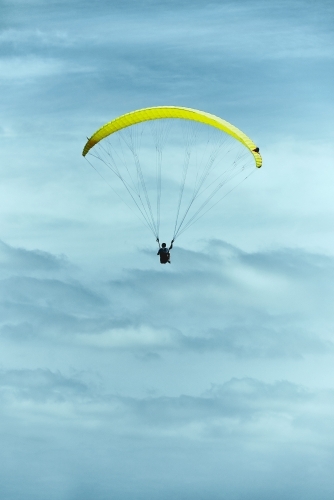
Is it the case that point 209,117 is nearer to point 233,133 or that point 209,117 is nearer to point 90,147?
point 233,133

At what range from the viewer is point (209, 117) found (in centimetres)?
11200

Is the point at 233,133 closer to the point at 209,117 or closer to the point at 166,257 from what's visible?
the point at 209,117

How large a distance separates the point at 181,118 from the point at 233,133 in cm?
454

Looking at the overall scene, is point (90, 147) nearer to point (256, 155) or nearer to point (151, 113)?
point (151, 113)

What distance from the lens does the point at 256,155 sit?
111562 mm

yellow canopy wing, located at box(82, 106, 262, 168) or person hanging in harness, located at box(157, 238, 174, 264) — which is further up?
yellow canopy wing, located at box(82, 106, 262, 168)

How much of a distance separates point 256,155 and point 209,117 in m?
4.82

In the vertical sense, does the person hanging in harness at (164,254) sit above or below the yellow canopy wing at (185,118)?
below

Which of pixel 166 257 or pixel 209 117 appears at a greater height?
pixel 209 117

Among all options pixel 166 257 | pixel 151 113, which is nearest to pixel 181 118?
pixel 151 113

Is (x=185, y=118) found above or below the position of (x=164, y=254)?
above

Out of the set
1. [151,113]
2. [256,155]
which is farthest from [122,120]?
[256,155]

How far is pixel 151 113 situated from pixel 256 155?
9.15 m

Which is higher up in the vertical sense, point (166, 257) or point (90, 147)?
point (90, 147)
